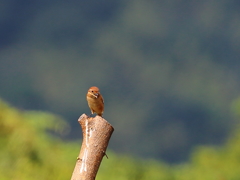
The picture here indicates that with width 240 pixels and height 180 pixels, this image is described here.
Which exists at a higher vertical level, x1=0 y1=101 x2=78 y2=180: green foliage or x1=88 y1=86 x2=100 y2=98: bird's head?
x1=0 y1=101 x2=78 y2=180: green foliage

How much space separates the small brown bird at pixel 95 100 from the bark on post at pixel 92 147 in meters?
1.09

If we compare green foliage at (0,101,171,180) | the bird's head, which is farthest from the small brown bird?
green foliage at (0,101,171,180)

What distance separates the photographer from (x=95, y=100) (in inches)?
156

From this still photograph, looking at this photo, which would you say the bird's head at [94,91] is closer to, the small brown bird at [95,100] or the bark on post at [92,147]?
the small brown bird at [95,100]

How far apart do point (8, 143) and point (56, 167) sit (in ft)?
2.57

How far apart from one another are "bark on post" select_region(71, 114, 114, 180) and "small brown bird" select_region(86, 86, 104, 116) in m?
1.09

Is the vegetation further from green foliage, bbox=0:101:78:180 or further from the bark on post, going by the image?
the bark on post

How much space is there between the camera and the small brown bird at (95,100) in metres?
3.87

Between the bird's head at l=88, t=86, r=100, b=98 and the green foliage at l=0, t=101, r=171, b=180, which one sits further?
the green foliage at l=0, t=101, r=171, b=180

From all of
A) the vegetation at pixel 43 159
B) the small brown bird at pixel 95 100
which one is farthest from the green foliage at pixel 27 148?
the small brown bird at pixel 95 100

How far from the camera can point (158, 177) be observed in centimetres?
827

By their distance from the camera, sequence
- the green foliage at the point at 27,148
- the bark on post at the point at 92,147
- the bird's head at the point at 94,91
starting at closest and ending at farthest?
the bark on post at the point at 92,147
the bird's head at the point at 94,91
the green foliage at the point at 27,148

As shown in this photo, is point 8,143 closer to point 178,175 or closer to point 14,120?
point 14,120

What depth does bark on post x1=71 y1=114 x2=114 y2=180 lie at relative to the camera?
8.81 ft
